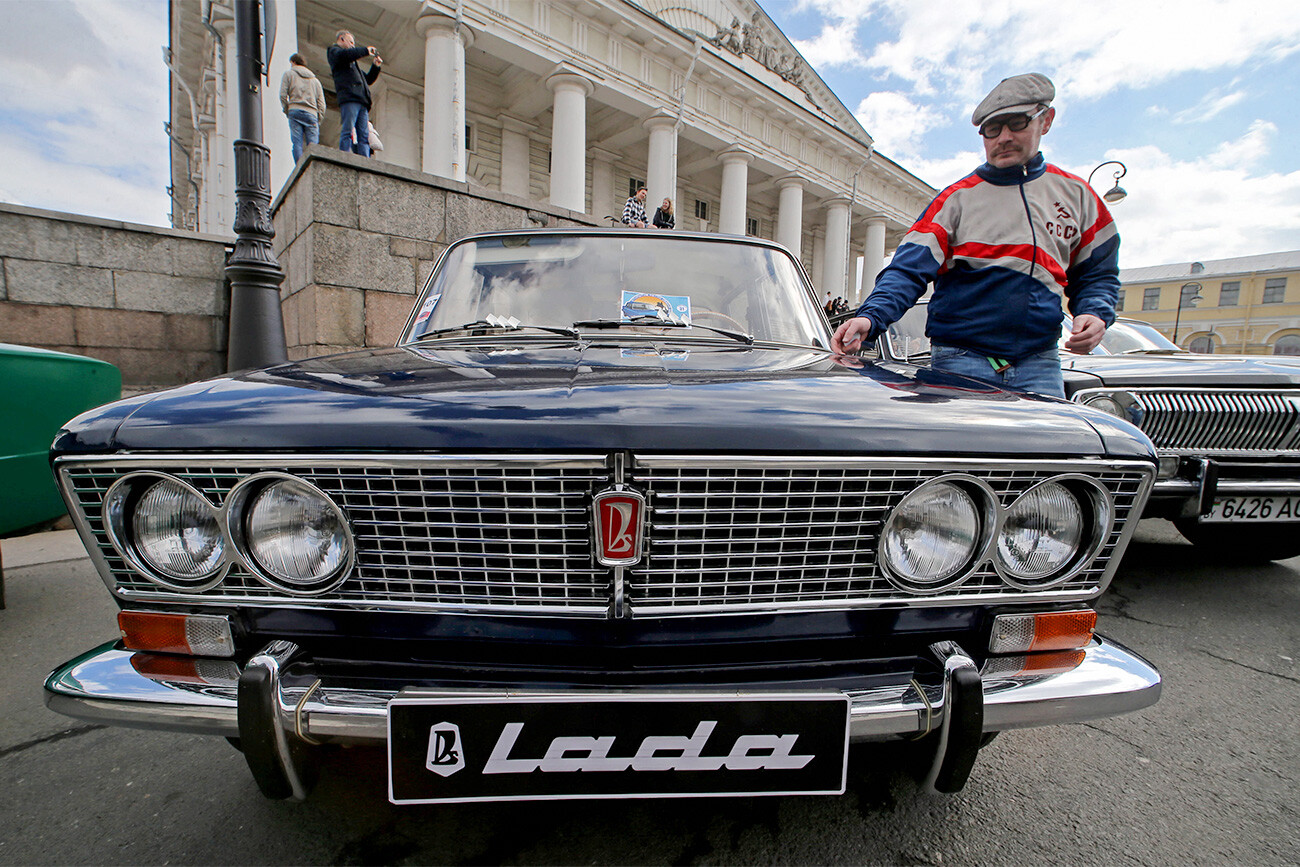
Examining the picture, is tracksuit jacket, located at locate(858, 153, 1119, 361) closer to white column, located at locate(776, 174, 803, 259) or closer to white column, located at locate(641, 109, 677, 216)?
white column, located at locate(641, 109, 677, 216)

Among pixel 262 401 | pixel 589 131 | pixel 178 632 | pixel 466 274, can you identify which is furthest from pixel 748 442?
pixel 589 131

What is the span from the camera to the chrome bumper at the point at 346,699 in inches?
38.5

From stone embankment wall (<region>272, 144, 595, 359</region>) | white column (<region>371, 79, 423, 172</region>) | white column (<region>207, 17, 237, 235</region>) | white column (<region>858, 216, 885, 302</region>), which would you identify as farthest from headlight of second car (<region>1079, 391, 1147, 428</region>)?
white column (<region>858, 216, 885, 302</region>)

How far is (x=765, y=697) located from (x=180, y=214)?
50.1m

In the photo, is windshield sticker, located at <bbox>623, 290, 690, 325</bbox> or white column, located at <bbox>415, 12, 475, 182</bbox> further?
white column, located at <bbox>415, 12, 475, 182</bbox>

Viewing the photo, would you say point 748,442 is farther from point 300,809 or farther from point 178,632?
point 300,809

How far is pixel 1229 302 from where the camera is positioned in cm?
4884

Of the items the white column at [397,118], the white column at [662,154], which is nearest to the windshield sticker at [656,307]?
the white column at [662,154]

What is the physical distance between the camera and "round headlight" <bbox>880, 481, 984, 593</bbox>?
1104 mm

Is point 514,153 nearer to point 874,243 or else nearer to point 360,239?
point 360,239

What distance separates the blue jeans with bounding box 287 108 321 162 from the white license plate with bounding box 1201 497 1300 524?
8.22m

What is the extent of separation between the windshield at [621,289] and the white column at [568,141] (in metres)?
14.0

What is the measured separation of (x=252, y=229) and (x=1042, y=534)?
17.7ft

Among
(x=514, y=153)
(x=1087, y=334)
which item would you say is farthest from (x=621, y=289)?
(x=514, y=153)
